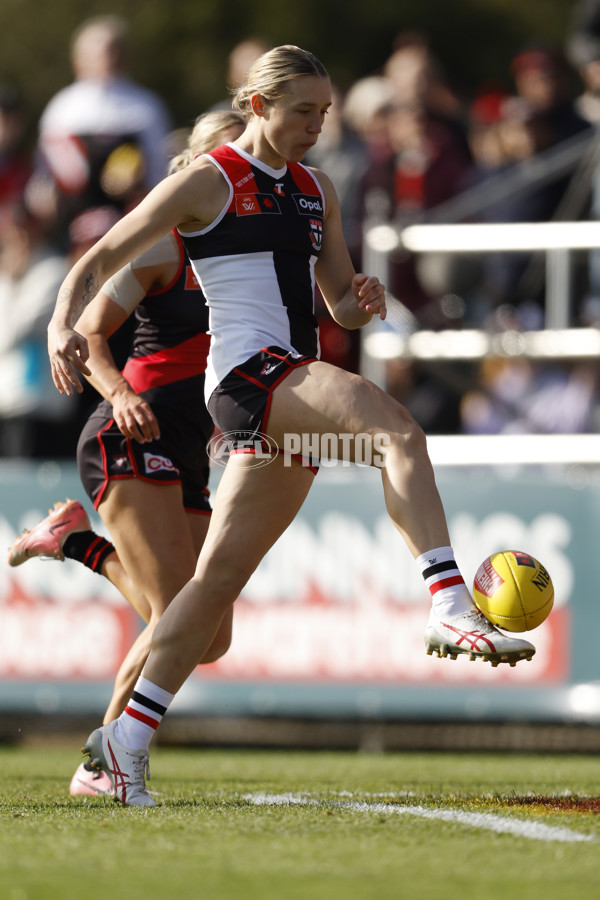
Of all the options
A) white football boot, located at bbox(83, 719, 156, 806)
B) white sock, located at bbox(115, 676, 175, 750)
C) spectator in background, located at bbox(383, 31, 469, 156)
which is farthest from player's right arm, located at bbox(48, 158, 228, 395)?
spectator in background, located at bbox(383, 31, 469, 156)

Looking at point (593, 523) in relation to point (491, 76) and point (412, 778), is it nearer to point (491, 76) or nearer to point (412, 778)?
point (412, 778)

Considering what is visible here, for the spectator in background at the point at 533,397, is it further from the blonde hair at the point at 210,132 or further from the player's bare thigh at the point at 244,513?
the player's bare thigh at the point at 244,513

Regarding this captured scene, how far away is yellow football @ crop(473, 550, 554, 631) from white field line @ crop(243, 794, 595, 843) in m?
0.62

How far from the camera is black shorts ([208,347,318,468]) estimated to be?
455 centimetres

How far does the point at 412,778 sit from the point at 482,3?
26.9m

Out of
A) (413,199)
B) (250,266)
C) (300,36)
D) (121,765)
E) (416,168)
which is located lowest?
(121,765)

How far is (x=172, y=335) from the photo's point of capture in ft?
18.3

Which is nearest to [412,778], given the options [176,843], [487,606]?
[487,606]

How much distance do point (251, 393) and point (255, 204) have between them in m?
0.68

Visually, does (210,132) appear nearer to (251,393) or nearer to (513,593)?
(251,393)

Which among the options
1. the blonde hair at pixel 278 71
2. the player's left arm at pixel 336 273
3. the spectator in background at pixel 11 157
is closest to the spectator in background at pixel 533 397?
the player's left arm at pixel 336 273

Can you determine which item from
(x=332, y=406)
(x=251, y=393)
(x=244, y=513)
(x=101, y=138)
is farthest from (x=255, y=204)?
(x=101, y=138)

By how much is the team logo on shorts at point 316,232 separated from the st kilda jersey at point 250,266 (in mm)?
63

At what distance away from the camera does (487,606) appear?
4.50 metres
